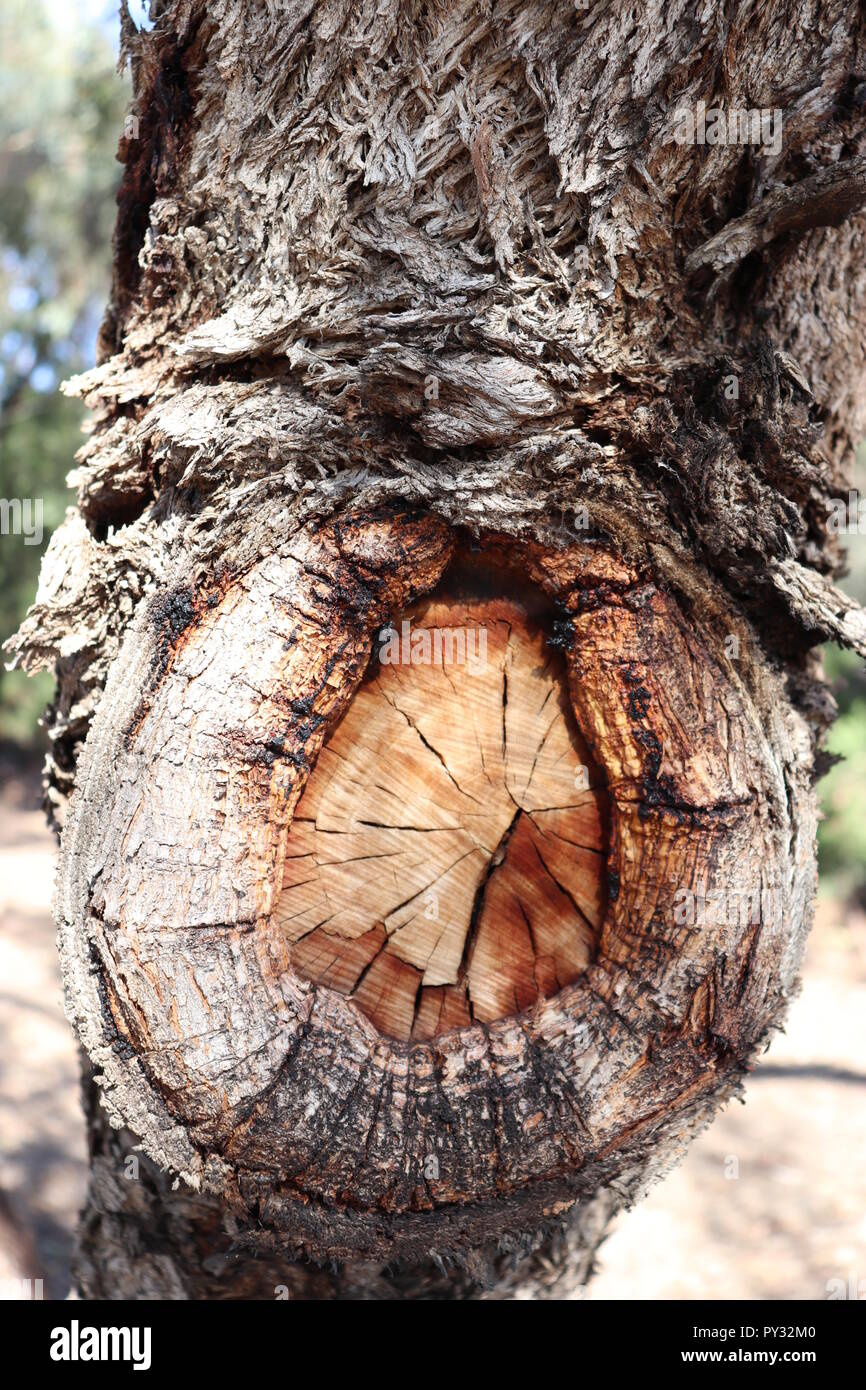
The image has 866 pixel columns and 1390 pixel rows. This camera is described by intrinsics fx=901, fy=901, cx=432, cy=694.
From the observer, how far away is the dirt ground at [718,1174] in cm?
382

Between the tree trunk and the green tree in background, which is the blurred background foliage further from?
the tree trunk

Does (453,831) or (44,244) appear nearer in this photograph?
(453,831)

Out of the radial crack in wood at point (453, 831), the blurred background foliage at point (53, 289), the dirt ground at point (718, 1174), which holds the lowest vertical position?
the dirt ground at point (718, 1174)

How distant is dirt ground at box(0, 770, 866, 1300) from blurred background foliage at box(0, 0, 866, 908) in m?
2.13

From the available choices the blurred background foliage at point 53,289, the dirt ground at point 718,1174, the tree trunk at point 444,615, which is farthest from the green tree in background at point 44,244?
the tree trunk at point 444,615

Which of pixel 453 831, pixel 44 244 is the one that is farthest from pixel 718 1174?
pixel 44 244

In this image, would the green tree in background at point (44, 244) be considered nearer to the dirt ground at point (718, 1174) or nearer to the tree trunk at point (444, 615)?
the dirt ground at point (718, 1174)

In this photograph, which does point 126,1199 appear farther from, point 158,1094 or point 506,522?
point 506,522

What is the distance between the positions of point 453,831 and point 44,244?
41.3ft

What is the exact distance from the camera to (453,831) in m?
1.71

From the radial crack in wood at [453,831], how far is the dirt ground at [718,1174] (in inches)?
77.0

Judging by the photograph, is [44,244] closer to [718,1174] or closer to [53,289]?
[53,289]
